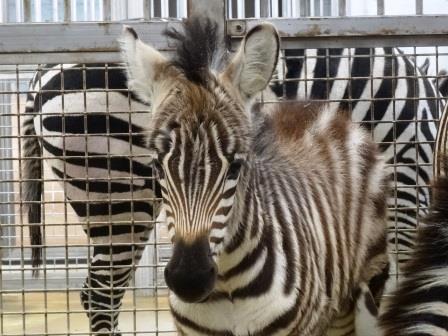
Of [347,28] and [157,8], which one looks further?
[157,8]

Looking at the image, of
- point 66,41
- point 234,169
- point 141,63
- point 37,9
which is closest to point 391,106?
point 66,41

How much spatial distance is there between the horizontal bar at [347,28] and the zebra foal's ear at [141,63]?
1.00m

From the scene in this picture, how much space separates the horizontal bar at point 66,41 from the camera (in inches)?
192

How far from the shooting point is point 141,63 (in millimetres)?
3910

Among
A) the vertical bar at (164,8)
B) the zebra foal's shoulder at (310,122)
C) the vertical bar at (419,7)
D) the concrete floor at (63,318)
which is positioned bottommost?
the concrete floor at (63,318)

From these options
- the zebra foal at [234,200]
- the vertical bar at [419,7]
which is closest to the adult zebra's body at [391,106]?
the vertical bar at [419,7]

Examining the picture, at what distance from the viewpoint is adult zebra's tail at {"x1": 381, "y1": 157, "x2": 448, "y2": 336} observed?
2.27 metres

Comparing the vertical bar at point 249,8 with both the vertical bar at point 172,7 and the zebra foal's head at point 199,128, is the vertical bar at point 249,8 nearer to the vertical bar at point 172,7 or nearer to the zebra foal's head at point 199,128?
the vertical bar at point 172,7

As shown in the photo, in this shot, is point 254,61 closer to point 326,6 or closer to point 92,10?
point 326,6

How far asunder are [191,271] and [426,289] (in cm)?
113

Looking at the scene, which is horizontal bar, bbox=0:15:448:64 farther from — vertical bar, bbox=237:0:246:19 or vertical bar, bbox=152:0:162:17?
vertical bar, bbox=152:0:162:17

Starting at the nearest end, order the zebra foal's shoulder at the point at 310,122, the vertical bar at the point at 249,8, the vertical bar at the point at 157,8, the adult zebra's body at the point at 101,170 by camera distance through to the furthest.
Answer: the zebra foal's shoulder at the point at 310,122 < the adult zebra's body at the point at 101,170 < the vertical bar at the point at 249,8 < the vertical bar at the point at 157,8

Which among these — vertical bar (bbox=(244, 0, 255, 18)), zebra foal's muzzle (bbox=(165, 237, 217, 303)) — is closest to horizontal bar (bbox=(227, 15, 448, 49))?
zebra foal's muzzle (bbox=(165, 237, 217, 303))

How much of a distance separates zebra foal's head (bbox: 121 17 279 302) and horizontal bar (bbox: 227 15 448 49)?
0.95 m
